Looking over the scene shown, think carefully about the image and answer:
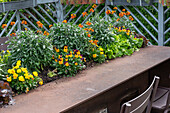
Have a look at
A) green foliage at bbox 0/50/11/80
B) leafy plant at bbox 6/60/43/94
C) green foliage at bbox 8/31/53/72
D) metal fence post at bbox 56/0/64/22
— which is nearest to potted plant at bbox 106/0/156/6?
metal fence post at bbox 56/0/64/22

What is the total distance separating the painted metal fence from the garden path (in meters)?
1.19

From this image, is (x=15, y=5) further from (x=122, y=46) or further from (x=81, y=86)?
(x=81, y=86)

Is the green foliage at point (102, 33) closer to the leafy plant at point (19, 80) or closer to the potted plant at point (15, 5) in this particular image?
the leafy plant at point (19, 80)

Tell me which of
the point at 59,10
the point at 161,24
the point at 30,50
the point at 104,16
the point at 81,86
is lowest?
the point at 81,86

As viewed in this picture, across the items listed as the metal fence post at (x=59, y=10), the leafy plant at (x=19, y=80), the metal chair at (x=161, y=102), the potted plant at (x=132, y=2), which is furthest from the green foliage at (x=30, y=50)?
the metal fence post at (x=59, y=10)

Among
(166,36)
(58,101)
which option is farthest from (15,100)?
(166,36)

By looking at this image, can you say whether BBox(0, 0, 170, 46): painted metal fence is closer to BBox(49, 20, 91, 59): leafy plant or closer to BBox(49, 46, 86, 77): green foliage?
BBox(49, 20, 91, 59): leafy plant

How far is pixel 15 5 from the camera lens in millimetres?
4902

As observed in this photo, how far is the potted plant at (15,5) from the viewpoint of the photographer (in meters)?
4.66

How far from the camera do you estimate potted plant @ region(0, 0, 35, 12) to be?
4.66 meters

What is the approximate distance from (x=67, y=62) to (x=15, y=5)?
2.75 meters

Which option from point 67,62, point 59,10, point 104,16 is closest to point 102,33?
point 67,62

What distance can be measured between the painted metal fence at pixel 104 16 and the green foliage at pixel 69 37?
1075mm

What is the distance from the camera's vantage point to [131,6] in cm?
556
